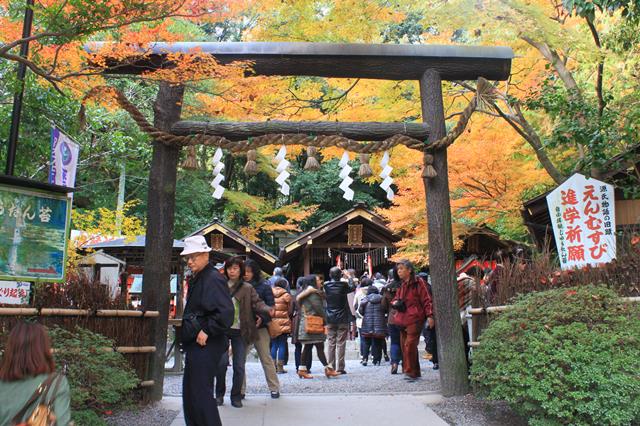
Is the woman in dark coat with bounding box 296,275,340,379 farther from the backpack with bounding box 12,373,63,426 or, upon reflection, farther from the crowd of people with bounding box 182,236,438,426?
A: the backpack with bounding box 12,373,63,426

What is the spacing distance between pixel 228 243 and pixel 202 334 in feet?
63.3

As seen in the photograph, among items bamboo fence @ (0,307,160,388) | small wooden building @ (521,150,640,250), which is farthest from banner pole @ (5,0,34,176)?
small wooden building @ (521,150,640,250)

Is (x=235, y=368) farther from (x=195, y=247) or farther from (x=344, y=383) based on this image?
(x=344, y=383)

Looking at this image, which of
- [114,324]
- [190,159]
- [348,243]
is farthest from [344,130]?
[348,243]

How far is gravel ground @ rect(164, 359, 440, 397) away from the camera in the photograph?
360 inches

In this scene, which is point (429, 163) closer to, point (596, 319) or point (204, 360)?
point (596, 319)

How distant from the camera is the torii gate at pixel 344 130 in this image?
8.25 metres

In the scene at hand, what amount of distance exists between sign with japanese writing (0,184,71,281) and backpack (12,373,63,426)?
3.09m

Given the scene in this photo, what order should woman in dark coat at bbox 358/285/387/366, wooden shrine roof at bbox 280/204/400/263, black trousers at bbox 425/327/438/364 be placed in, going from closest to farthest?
1. black trousers at bbox 425/327/438/364
2. woman in dark coat at bbox 358/285/387/366
3. wooden shrine roof at bbox 280/204/400/263

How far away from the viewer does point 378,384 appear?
384 inches

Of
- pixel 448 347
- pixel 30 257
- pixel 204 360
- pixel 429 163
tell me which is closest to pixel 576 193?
pixel 429 163

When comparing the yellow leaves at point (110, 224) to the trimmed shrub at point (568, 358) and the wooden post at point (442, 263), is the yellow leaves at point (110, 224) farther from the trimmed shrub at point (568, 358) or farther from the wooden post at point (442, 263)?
the trimmed shrub at point (568, 358)

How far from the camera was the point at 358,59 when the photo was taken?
29.0 feet

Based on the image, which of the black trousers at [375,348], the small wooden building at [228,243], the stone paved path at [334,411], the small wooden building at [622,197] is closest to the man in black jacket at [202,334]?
the stone paved path at [334,411]
